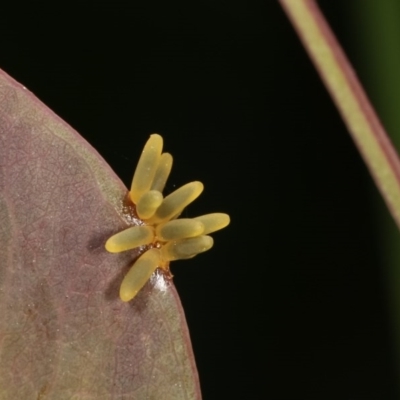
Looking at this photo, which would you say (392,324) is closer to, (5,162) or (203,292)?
(203,292)

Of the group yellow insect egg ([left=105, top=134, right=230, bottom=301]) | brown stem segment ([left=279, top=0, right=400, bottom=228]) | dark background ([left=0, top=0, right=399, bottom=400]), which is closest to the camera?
brown stem segment ([left=279, top=0, right=400, bottom=228])

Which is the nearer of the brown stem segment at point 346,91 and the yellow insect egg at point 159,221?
the brown stem segment at point 346,91

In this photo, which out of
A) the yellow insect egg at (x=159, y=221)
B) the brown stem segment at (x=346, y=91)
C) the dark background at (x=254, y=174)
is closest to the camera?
the brown stem segment at (x=346, y=91)

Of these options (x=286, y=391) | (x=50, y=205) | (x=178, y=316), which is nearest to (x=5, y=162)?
(x=50, y=205)

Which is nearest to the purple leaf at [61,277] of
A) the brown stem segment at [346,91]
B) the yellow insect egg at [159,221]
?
the yellow insect egg at [159,221]

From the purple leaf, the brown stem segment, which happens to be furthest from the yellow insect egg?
the brown stem segment

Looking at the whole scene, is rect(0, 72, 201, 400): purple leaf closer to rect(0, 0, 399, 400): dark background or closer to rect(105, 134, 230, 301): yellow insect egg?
rect(105, 134, 230, 301): yellow insect egg

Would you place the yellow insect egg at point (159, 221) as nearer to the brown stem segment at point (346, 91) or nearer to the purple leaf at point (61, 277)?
the purple leaf at point (61, 277)
